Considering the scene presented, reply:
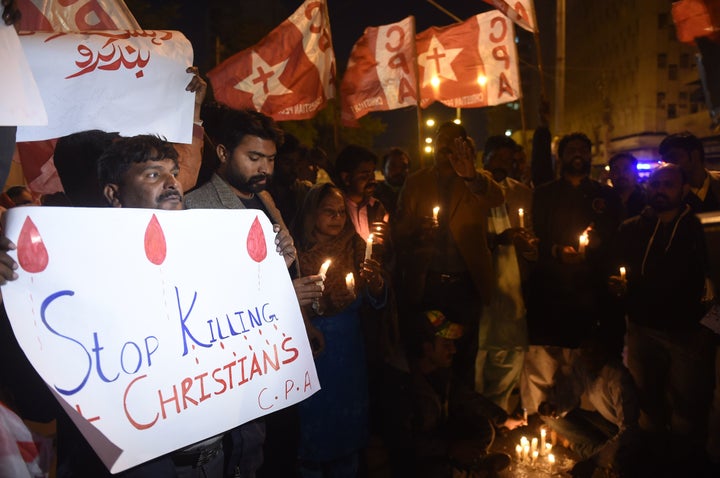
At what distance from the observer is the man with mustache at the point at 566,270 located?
4238 millimetres

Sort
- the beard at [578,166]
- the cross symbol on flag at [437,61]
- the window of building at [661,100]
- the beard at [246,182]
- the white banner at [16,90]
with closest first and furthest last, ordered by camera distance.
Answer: the white banner at [16,90] → the beard at [246,182] → the beard at [578,166] → the cross symbol on flag at [437,61] → the window of building at [661,100]

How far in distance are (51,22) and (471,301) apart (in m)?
3.24

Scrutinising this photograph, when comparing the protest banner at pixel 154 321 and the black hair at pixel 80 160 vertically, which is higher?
the black hair at pixel 80 160

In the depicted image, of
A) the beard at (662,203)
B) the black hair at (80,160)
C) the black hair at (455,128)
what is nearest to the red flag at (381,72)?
the black hair at (455,128)

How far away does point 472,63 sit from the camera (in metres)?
6.30

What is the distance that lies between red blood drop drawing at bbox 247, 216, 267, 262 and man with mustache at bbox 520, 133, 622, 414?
2.94 meters

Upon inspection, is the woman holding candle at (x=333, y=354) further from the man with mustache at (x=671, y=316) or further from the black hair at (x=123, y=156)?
the man with mustache at (x=671, y=316)

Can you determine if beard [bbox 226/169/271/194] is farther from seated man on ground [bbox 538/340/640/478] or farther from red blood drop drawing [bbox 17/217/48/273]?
seated man on ground [bbox 538/340/640/478]

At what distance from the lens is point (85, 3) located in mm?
2695

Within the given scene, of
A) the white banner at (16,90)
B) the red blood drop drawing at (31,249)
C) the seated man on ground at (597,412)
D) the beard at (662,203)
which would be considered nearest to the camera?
the red blood drop drawing at (31,249)

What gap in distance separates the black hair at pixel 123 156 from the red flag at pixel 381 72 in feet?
15.8

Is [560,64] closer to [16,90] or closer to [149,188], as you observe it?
[149,188]

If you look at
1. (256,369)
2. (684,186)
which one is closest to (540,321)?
(684,186)

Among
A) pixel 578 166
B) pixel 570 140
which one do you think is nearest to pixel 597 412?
pixel 578 166
